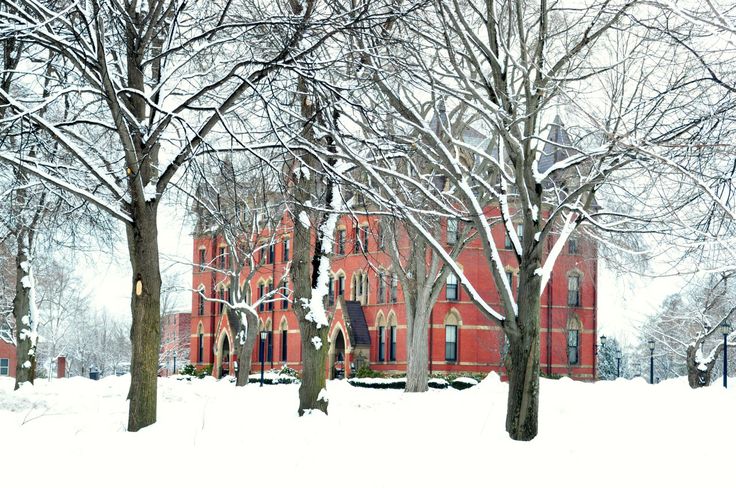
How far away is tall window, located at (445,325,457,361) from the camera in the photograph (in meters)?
48.6

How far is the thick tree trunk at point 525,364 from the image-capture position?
12.6 metres

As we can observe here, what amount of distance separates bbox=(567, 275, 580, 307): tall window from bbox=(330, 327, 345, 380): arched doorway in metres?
13.5

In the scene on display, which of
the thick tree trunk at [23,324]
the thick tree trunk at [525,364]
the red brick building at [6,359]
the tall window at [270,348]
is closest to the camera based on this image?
the thick tree trunk at [525,364]

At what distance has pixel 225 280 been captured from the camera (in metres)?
60.3

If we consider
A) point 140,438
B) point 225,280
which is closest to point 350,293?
point 225,280

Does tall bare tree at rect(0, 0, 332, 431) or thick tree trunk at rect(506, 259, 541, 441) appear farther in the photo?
thick tree trunk at rect(506, 259, 541, 441)

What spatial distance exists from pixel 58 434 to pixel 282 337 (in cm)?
4819

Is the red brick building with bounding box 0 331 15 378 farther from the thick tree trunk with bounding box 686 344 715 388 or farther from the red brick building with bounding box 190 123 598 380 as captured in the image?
the thick tree trunk with bounding box 686 344 715 388

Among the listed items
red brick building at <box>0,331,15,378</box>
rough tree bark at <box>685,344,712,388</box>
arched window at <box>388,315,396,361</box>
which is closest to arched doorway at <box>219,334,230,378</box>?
arched window at <box>388,315,396,361</box>

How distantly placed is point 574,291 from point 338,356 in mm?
14430

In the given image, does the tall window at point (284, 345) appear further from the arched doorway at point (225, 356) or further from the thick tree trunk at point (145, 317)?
the thick tree trunk at point (145, 317)

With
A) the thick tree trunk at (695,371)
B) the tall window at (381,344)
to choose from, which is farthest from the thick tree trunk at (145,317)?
the tall window at (381,344)

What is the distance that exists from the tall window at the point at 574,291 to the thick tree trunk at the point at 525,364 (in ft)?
130

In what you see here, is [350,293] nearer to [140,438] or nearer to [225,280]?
[225,280]
